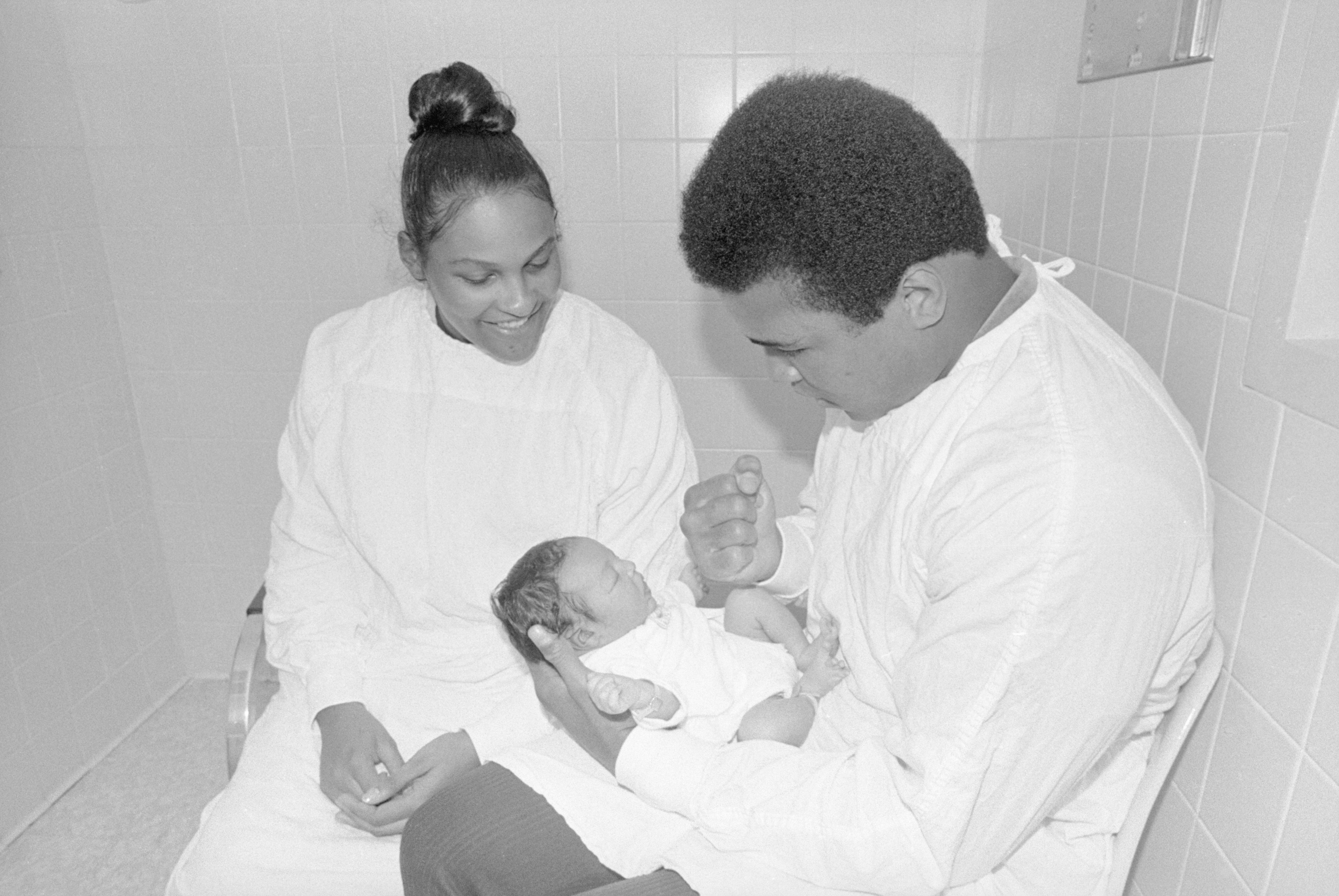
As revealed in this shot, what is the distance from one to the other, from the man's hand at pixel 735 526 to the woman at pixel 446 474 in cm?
22

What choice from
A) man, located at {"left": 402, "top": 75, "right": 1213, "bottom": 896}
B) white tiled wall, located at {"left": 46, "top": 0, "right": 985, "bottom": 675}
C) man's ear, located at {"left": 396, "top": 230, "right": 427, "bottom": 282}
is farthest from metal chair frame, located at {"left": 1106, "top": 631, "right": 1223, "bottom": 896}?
white tiled wall, located at {"left": 46, "top": 0, "right": 985, "bottom": 675}

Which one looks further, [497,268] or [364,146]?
[364,146]

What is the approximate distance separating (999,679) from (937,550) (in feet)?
0.51

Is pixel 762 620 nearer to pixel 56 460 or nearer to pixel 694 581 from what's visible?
pixel 694 581

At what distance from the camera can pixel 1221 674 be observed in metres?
1.11

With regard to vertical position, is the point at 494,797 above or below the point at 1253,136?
below

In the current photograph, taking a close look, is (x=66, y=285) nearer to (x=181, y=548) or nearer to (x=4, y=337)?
(x=4, y=337)

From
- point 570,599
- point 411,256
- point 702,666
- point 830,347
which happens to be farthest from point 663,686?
point 411,256

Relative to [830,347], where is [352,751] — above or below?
below

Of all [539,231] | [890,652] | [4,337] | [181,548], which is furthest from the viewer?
[181,548]

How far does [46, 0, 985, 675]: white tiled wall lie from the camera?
6.99 feet

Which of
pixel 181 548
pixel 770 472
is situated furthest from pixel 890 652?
pixel 181 548

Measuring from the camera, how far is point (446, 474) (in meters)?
1.61

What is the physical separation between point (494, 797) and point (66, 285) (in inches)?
70.8
